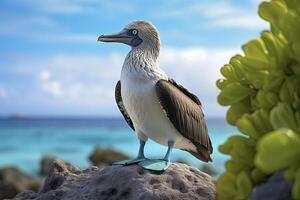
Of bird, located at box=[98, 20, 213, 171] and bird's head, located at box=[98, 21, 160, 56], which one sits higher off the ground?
bird's head, located at box=[98, 21, 160, 56]

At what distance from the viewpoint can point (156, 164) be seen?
10.2 ft

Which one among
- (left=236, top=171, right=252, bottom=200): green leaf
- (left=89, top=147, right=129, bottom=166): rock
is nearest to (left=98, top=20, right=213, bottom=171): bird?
(left=236, top=171, right=252, bottom=200): green leaf

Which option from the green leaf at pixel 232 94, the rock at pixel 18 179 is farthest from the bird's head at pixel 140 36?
the rock at pixel 18 179

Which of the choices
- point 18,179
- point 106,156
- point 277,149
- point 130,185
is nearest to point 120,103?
point 130,185

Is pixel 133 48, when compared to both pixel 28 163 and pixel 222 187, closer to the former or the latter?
pixel 222 187

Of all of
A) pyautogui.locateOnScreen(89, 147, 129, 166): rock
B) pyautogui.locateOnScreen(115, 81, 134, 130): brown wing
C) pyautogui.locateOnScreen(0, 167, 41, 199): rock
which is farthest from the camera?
pyautogui.locateOnScreen(89, 147, 129, 166): rock

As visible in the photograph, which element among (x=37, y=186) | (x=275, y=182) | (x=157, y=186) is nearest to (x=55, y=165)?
(x=157, y=186)

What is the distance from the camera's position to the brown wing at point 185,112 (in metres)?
3.34

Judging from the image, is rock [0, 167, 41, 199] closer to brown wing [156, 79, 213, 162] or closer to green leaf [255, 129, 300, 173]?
brown wing [156, 79, 213, 162]

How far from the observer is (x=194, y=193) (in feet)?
9.50

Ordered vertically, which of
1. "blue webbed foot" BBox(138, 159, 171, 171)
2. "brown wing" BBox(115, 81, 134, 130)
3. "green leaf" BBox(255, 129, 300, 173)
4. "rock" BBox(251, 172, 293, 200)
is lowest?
"blue webbed foot" BBox(138, 159, 171, 171)

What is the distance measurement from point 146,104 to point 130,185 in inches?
24.9

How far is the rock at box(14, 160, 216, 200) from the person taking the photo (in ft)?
9.33

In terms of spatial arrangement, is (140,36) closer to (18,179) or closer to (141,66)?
(141,66)
